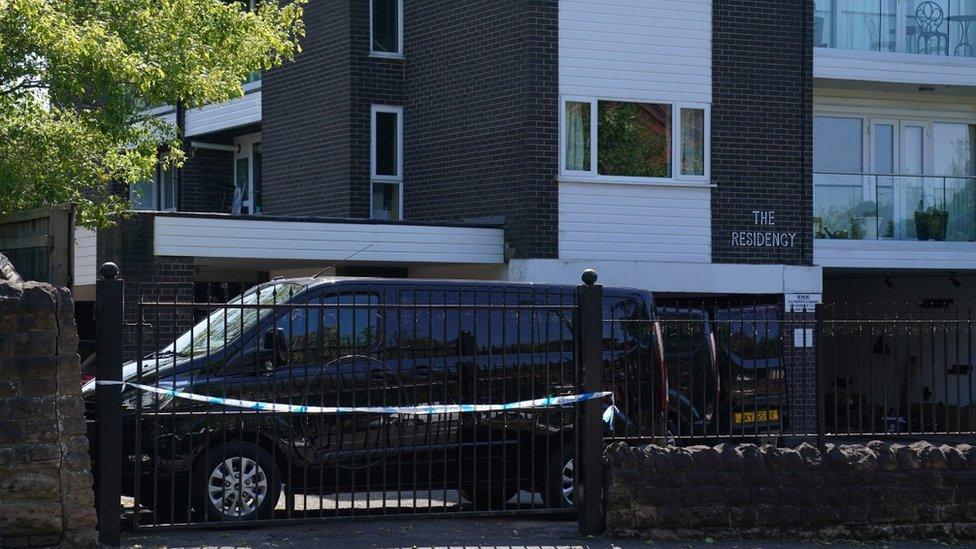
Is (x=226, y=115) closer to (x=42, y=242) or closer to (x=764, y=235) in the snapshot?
(x=764, y=235)

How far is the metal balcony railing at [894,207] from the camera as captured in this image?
2059cm

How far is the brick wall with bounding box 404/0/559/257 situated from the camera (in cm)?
1839

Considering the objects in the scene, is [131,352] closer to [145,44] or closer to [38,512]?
[145,44]

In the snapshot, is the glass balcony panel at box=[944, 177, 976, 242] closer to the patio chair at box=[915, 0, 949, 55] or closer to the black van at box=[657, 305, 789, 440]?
the patio chair at box=[915, 0, 949, 55]

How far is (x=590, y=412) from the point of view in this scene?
981 cm

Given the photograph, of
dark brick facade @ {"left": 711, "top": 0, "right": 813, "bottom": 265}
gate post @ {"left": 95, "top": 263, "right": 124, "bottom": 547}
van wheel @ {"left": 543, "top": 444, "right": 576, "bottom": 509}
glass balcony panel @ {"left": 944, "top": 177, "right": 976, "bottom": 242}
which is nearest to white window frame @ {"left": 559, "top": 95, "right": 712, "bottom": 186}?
dark brick facade @ {"left": 711, "top": 0, "right": 813, "bottom": 265}

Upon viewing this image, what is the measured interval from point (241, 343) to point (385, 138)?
1124cm

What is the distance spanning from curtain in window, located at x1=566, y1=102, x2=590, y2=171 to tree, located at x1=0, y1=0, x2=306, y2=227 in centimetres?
479

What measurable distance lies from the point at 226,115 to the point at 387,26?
4.44m

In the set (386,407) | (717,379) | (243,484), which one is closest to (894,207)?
(717,379)

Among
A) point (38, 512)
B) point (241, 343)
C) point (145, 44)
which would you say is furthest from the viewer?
point (145, 44)

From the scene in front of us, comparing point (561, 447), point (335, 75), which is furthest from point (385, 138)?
point (561, 447)

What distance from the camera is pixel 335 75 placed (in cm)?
2081

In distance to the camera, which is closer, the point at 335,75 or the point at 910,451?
the point at 910,451
